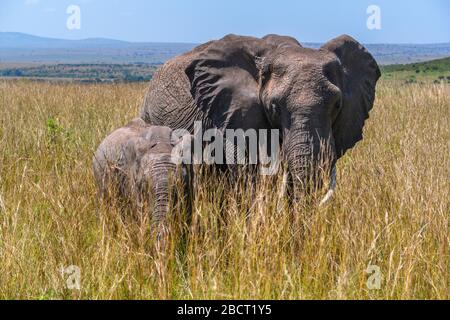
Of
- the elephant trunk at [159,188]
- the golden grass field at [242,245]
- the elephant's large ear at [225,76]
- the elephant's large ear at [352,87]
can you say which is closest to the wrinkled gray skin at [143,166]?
the elephant trunk at [159,188]

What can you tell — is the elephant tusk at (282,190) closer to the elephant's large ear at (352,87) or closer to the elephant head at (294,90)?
the elephant head at (294,90)

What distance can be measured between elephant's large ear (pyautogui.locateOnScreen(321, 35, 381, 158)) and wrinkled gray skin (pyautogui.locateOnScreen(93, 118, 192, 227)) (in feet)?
4.77

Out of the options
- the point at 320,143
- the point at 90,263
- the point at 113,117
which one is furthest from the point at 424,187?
the point at 113,117

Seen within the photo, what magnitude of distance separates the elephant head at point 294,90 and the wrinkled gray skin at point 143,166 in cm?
61

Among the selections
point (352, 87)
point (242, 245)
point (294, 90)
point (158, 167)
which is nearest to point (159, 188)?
point (158, 167)

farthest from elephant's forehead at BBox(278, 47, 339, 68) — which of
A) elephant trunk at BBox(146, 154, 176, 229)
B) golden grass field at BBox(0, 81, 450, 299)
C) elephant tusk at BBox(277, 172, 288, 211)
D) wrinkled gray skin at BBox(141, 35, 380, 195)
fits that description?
elephant trunk at BBox(146, 154, 176, 229)

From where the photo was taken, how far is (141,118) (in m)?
7.03

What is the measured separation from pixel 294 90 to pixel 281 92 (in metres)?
0.11

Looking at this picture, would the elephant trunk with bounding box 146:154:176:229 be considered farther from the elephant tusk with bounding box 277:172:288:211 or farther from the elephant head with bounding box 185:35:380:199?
the elephant head with bounding box 185:35:380:199

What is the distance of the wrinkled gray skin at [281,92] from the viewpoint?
16.9ft

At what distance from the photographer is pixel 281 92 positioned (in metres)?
5.23

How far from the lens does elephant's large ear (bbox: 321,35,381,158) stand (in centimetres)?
597

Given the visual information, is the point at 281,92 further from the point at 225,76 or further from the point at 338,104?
the point at 225,76

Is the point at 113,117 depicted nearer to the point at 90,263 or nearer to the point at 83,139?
the point at 83,139
